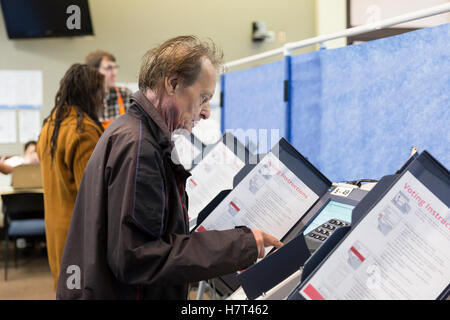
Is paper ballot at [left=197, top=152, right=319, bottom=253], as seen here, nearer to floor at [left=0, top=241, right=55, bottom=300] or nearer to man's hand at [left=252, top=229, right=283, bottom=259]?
man's hand at [left=252, top=229, right=283, bottom=259]

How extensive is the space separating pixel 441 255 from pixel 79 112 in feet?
5.94

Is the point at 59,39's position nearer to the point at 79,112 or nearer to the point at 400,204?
the point at 79,112

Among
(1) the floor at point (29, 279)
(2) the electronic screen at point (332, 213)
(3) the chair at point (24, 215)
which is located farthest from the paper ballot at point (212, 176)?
(3) the chair at point (24, 215)

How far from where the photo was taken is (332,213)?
4.68 ft

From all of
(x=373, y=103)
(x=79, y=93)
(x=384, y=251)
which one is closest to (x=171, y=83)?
(x=384, y=251)

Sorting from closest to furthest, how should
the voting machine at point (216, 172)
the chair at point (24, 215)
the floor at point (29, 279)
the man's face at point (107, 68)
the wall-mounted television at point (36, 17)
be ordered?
the voting machine at point (216, 172) < the man's face at point (107, 68) < the floor at point (29, 279) < the chair at point (24, 215) < the wall-mounted television at point (36, 17)

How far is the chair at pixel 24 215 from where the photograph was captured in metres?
4.52

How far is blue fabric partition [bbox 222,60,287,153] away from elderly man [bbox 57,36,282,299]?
1318mm

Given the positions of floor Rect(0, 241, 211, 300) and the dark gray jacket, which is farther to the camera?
floor Rect(0, 241, 211, 300)

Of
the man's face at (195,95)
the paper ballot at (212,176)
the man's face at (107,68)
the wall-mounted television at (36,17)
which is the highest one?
the wall-mounted television at (36,17)

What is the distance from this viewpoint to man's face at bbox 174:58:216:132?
1.14 m

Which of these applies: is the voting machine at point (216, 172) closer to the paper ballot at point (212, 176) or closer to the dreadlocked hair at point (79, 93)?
the paper ballot at point (212, 176)

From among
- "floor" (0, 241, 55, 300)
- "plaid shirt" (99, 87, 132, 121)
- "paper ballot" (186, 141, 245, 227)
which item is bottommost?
"floor" (0, 241, 55, 300)

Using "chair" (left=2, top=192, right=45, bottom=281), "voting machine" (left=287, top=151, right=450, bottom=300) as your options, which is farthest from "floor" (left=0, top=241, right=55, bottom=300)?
"voting machine" (left=287, top=151, right=450, bottom=300)
